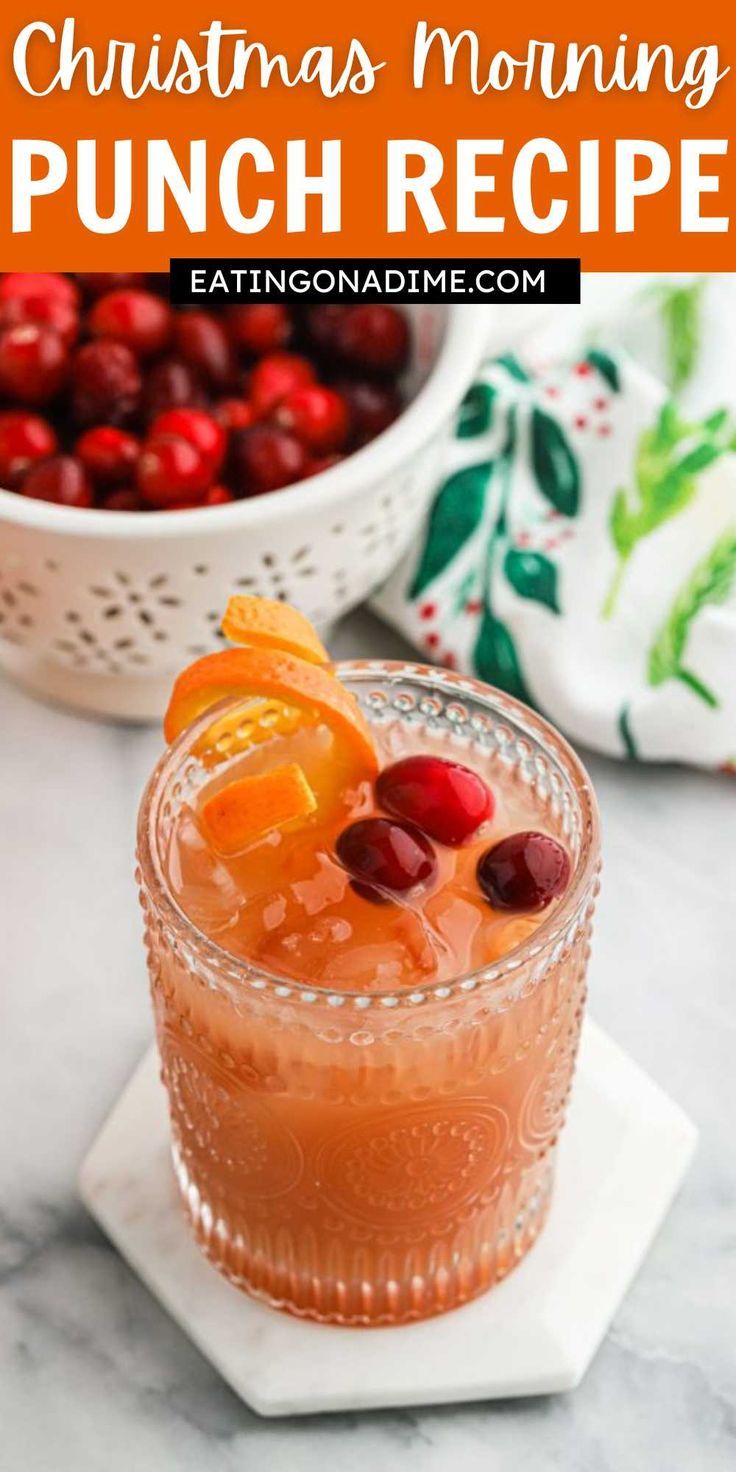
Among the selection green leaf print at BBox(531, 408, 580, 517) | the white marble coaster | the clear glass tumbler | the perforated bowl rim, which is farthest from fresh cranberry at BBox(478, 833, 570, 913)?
green leaf print at BBox(531, 408, 580, 517)

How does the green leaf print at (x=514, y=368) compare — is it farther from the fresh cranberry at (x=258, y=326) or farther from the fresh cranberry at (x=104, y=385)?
the fresh cranberry at (x=104, y=385)

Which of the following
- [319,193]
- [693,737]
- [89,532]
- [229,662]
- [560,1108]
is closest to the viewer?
[229,662]

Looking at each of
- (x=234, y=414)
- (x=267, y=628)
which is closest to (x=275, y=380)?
(x=234, y=414)

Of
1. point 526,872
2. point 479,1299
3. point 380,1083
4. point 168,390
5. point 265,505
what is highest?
point 168,390

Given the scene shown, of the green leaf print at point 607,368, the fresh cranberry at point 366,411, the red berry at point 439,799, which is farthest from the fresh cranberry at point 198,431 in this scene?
the red berry at point 439,799

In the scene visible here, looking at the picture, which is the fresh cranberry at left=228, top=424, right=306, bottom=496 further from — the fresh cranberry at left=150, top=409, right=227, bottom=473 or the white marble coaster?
the white marble coaster

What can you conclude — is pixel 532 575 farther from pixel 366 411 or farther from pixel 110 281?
pixel 110 281

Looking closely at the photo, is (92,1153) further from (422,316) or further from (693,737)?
(422,316)

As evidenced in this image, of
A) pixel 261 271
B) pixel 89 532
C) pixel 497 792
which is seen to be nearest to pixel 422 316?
pixel 261 271
